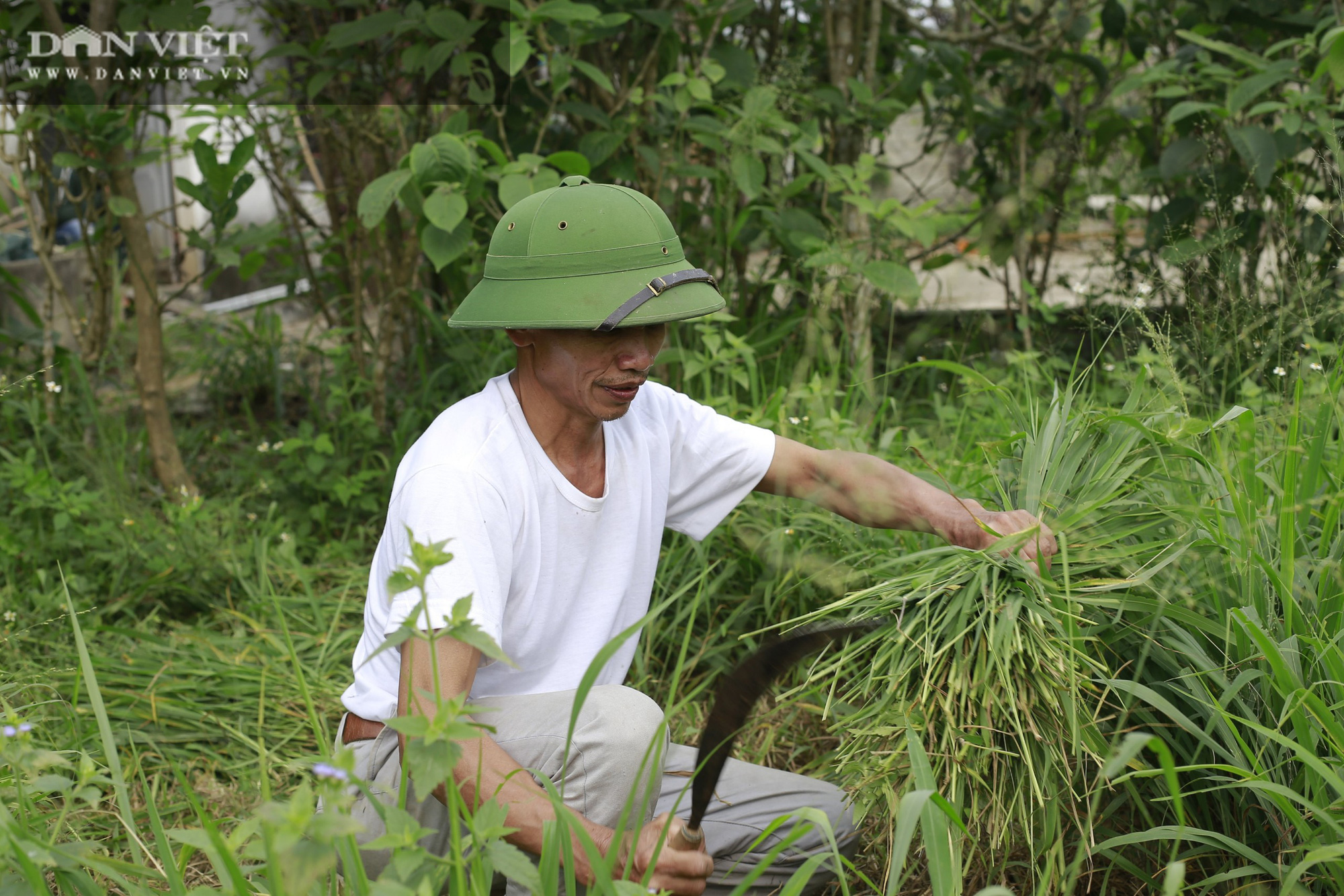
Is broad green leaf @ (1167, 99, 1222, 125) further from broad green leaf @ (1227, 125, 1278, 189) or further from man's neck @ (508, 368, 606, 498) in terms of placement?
man's neck @ (508, 368, 606, 498)

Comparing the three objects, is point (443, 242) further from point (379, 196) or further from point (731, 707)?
point (731, 707)

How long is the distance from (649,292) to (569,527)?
1.38 feet

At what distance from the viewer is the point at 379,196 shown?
9.56ft

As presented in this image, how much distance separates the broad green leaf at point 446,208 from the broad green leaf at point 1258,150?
219cm

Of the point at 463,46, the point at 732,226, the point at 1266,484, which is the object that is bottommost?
the point at 1266,484

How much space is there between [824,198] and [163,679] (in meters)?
2.42

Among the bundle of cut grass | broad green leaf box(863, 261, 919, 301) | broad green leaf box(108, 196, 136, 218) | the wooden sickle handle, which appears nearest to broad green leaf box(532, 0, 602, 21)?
broad green leaf box(863, 261, 919, 301)

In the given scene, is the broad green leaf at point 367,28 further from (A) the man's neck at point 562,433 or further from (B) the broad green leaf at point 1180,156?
(B) the broad green leaf at point 1180,156

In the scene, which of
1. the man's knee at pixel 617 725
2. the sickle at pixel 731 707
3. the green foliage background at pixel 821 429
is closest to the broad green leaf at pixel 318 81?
the green foliage background at pixel 821 429

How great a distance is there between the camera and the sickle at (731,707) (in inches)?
58.9

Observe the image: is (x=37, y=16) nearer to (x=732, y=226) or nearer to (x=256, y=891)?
(x=732, y=226)

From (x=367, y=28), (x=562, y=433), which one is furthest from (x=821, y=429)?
(x=367, y=28)

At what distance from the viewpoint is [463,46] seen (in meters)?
3.30

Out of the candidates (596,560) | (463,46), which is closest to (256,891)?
(596,560)
